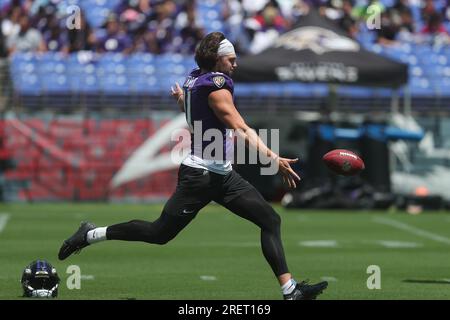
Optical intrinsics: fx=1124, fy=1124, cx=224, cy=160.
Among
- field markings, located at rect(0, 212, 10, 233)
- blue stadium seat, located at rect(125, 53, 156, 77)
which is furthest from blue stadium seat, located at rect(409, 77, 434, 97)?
field markings, located at rect(0, 212, 10, 233)

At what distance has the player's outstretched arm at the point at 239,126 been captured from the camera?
8.80 metres

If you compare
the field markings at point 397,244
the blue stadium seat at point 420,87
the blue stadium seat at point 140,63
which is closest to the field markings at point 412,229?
the field markings at point 397,244

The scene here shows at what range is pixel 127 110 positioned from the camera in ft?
81.5

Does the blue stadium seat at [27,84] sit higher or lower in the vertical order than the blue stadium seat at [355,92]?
higher

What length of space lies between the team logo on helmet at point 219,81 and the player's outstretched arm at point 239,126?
0.16ft

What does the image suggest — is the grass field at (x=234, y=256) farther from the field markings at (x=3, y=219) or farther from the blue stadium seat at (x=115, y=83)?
the blue stadium seat at (x=115, y=83)

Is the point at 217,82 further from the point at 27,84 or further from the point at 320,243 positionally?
the point at 27,84

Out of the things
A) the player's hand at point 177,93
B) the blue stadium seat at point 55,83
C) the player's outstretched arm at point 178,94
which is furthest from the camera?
the blue stadium seat at point 55,83

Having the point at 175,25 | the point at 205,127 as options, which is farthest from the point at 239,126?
the point at 175,25

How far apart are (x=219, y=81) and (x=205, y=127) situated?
1.31 feet

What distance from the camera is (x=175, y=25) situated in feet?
88.0

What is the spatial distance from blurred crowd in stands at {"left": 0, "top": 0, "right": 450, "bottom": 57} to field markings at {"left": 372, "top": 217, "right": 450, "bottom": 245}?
6795 mm

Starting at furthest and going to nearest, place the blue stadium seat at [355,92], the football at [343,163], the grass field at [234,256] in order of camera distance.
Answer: the blue stadium seat at [355,92], the grass field at [234,256], the football at [343,163]

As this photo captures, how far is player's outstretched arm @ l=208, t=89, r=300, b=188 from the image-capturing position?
347 inches
